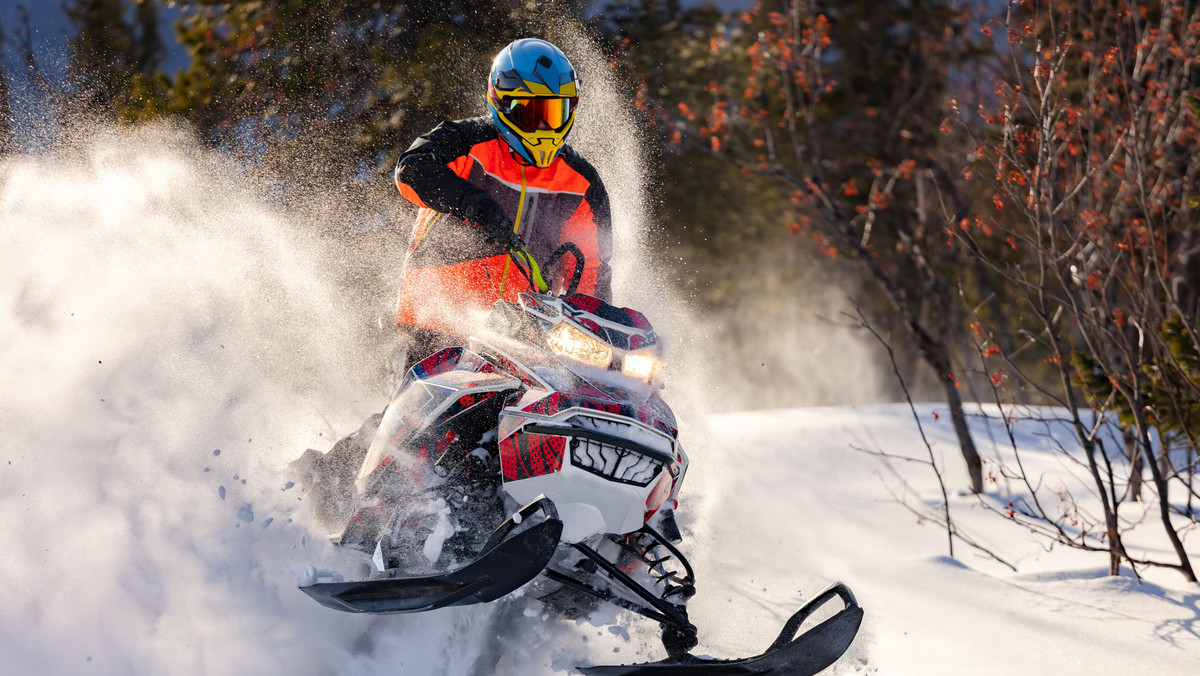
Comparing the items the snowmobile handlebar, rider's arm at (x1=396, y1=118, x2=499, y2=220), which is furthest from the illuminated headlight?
rider's arm at (x1=396, y1=118, x2=499, y2=220)

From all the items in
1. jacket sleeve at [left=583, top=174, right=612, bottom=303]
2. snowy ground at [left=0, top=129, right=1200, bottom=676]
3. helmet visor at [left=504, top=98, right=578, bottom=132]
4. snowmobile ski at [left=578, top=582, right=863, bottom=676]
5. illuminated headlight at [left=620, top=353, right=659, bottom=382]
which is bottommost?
snowy ground at [left=0, top=129, right=1200, bottom=676]

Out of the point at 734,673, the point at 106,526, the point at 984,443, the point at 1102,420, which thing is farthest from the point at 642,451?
the point at 984,443

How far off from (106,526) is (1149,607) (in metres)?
4.33

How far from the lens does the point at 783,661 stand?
2811mm

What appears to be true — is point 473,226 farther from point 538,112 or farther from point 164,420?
point 164,420

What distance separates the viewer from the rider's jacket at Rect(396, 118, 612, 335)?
362cm

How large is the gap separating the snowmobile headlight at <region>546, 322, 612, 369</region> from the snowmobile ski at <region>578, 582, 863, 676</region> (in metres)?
0.91

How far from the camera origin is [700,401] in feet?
19.6

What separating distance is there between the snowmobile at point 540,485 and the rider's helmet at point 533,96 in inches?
25.7

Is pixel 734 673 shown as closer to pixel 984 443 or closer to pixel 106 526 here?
pixel 106 526

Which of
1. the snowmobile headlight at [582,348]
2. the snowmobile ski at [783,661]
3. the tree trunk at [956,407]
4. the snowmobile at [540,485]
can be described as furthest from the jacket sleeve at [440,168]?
the tree trunk at [956,407]

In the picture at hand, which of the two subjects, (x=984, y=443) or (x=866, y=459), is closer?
(x=866, y=459)

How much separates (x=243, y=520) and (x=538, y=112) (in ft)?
6.17

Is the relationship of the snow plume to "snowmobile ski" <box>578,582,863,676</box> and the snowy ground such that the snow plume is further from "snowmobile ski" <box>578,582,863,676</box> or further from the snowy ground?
"snowmobile ski" <box>578,582,863,676</box>
